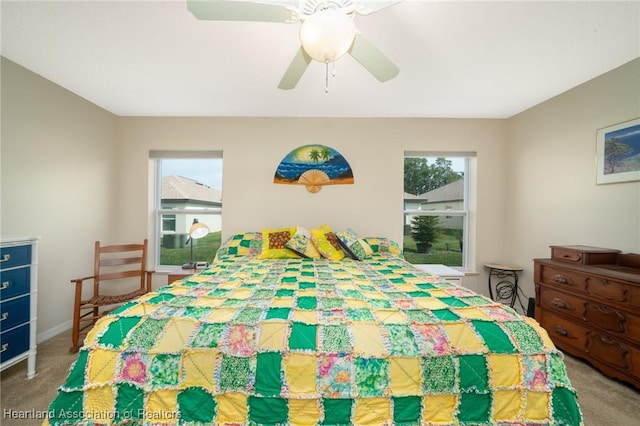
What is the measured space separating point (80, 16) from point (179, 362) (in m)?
2.27

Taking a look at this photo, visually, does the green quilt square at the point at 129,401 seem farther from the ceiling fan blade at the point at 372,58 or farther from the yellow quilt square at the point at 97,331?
the ceiling fan blade at the point at 372,58

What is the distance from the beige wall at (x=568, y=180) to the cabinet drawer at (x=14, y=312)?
4806 millimetres

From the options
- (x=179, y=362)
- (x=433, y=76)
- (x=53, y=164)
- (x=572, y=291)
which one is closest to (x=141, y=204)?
(x=53, y=164)

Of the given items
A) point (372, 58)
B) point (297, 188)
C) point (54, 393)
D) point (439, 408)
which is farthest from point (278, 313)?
point (297, 188)

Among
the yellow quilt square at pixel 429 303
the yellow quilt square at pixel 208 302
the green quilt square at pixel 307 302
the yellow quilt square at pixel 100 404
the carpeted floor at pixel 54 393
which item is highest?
the yellow quilt square at pixel 429 303

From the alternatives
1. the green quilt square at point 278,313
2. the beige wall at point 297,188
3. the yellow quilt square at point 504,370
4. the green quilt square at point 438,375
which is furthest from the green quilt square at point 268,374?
the beige wall at point 297,188

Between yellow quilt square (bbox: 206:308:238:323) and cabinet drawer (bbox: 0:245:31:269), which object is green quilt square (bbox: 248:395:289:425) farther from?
cabinet drawer (bbox: 0:245:31:269)

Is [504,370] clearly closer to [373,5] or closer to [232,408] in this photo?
[232,408]

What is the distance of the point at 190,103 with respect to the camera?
2.84 m

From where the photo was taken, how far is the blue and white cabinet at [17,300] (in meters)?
1.67

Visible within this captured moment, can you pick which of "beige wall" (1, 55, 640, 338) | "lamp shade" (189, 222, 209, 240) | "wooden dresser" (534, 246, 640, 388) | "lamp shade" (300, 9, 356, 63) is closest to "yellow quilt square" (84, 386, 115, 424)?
"lamp shade" (300, 9, 356, 63)

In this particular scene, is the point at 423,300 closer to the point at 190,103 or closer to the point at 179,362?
the point at 179,362

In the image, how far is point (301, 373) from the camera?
3.20 ft

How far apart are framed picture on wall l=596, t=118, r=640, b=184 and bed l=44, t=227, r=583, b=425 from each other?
2.04m
